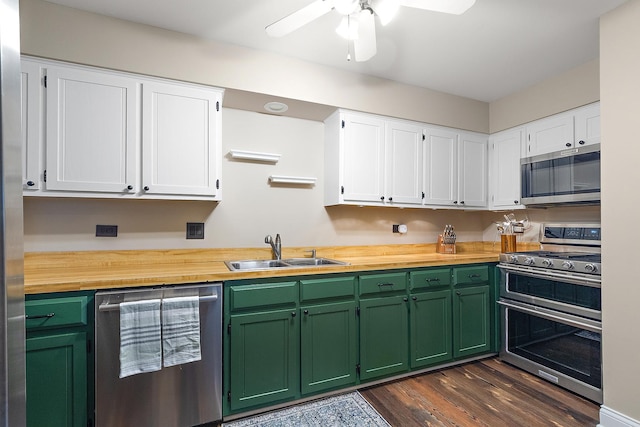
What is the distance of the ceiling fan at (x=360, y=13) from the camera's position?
1.47 meters

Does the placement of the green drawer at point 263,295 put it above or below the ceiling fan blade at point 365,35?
below

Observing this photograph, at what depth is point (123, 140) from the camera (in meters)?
2.03

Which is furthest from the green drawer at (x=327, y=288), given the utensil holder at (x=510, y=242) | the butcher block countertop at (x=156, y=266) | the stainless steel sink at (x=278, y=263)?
Answer: the utensil holder at (x=510, y=242)

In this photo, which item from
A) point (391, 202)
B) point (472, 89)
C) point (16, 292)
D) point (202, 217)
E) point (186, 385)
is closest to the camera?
point (16, 292)

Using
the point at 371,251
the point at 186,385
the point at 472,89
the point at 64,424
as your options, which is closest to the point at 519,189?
the point at 472,89

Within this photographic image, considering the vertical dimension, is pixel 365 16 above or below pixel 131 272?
above

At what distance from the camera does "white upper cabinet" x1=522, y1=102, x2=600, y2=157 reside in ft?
Answer: 8.37

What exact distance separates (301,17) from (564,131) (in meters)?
2.51

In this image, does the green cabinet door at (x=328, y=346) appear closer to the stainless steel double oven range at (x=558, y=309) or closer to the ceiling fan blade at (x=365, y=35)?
the stainless steel double oven range at (x=558, y=309)

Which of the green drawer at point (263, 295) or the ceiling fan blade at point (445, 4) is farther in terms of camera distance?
the green drawer at point (263, 295)

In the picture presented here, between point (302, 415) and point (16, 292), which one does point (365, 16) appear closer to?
point (16, 292)

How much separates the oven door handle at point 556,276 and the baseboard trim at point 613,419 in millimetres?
745

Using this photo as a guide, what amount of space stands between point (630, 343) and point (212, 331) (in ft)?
8.03

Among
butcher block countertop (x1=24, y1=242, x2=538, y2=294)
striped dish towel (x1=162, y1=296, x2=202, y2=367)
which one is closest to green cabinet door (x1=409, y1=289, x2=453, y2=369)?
butcher block countertop (x1=24, y1=242, x2=538, y2=294)
